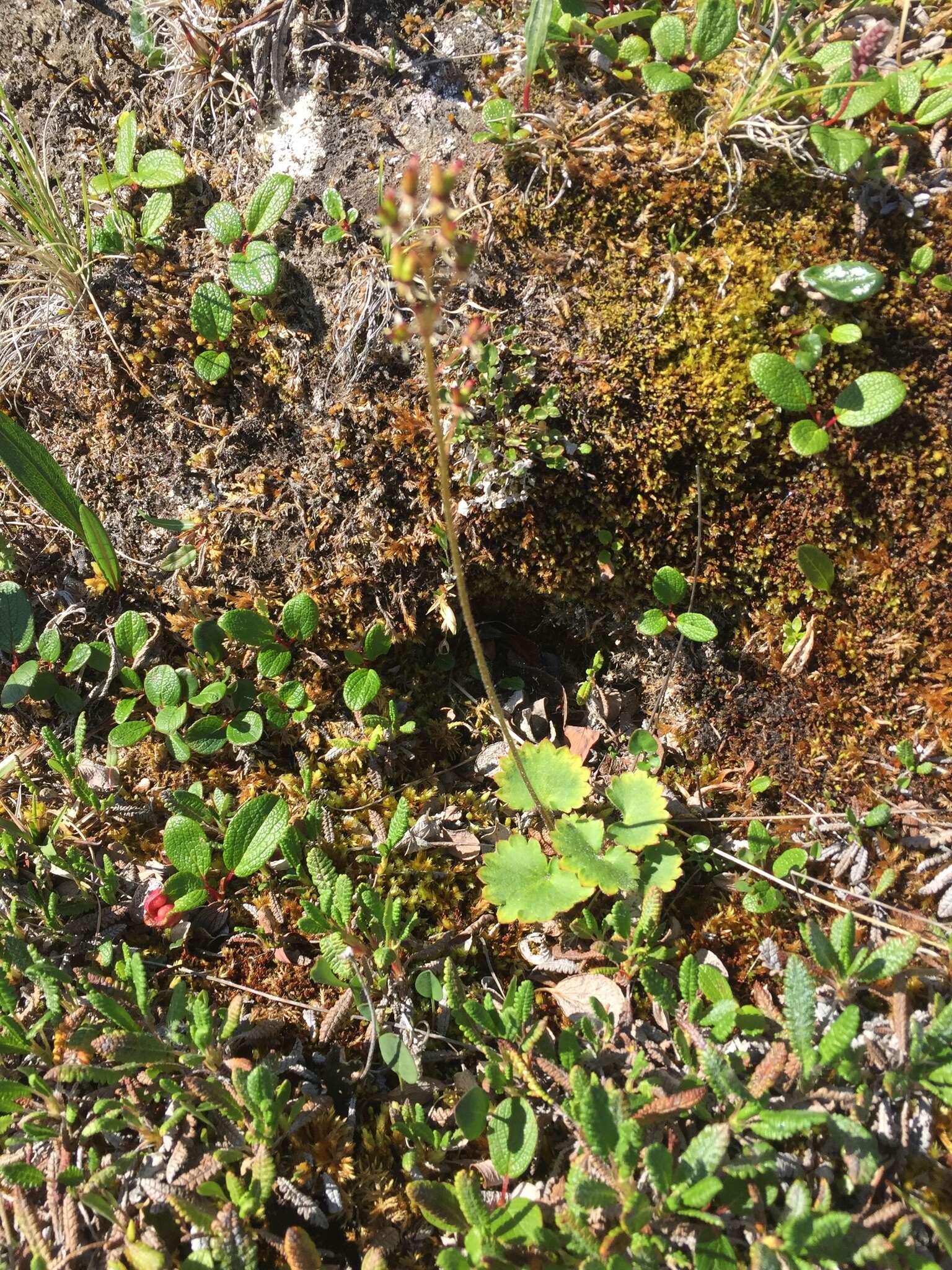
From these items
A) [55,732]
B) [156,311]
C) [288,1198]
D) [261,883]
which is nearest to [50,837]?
[55,732]

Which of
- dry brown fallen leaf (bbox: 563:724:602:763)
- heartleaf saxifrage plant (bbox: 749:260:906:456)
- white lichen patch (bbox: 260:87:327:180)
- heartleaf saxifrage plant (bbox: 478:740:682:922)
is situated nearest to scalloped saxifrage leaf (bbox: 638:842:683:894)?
heartleaf saxifrage plant (bbox: 478:740:682:922)

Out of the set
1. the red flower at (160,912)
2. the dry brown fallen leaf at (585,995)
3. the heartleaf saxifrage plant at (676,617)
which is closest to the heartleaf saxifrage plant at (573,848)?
the dry brown fallen leaf at (585,995)

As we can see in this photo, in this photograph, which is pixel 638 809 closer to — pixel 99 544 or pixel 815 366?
pixel 815 366

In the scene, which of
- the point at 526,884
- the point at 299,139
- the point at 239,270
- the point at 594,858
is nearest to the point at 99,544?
the point at 239,270

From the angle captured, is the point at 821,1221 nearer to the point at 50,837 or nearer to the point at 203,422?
the point at 50,837

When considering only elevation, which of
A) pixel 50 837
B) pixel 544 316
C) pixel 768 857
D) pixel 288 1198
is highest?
pixel 544 316

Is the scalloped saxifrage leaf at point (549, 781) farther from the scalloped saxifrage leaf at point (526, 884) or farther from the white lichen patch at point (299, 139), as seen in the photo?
the white lichen patch at point (299, 139)
